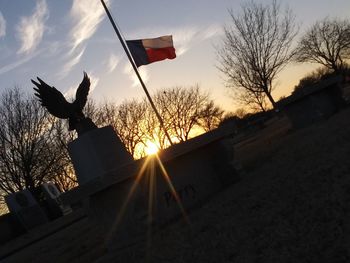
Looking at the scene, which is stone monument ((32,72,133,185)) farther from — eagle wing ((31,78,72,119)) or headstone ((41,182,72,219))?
headstone ((41,182,72,219))

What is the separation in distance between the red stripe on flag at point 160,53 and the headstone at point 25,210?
17.8 m

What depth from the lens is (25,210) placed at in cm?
2638

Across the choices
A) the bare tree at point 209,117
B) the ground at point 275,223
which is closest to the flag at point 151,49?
the ground at point 275,223

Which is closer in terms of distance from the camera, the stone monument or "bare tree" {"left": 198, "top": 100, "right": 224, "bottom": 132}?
the stone monument

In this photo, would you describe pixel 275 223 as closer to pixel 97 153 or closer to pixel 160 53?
pixel 97 153

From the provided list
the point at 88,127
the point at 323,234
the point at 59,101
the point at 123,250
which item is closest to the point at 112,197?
the point at 123,250

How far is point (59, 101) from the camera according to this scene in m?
9.53

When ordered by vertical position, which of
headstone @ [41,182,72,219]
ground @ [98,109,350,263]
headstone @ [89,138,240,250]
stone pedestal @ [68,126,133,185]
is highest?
headstone @ [41,182,72,219]

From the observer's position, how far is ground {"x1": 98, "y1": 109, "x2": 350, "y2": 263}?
151 inches

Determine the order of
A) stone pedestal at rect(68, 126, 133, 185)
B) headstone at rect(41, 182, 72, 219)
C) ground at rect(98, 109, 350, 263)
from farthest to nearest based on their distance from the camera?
headstone at rect(41, 182, 72, 219) → stone pedestal at rect(68, 126, 133, 185) → ground at rect(98, 109, 350, 263)

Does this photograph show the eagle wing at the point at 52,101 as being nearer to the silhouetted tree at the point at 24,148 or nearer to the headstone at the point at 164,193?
the headstone at the point at 164,193

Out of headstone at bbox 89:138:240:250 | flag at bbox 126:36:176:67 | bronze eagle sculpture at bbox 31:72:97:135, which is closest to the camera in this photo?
headstone at bbox 89:138:240:250

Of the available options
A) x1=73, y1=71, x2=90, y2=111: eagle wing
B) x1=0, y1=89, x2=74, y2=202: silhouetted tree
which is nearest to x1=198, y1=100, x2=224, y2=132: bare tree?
x1=0, y1=89, x2=74, y2=202: silhouetted tree

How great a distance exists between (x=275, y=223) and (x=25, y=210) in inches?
980
